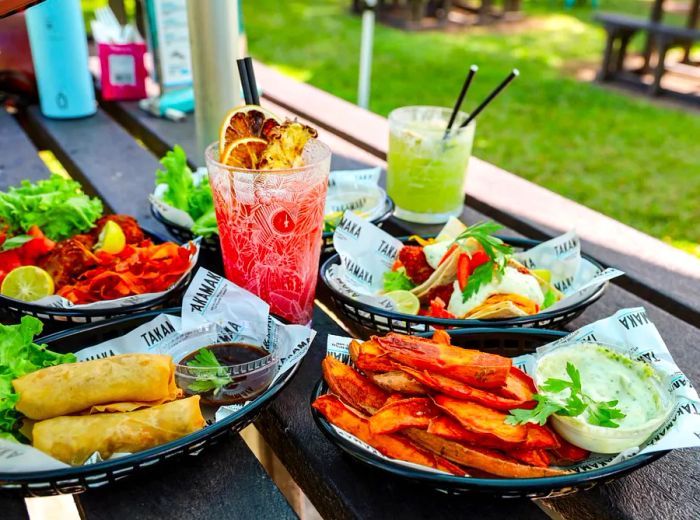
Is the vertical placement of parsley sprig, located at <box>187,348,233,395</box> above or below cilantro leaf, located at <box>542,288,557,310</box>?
above

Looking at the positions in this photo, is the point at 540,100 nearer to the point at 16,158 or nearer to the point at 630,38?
the point at 630,38

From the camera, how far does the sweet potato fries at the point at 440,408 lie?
874 millimetres

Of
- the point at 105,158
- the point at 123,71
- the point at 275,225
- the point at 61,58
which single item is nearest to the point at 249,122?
the point at 275,225

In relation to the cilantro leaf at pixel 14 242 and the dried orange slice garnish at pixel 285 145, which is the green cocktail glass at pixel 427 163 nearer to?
the dried orange slice garnish at pixel 285 145

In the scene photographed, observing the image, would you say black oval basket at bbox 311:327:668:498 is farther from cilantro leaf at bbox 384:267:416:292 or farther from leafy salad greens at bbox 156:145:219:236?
leafy salad greens at bbox 156:145:219:236

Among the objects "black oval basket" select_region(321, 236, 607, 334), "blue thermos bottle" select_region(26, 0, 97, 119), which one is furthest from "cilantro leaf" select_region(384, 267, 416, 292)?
"blue thermos bottle" select_region(26, 0, 97, 119)

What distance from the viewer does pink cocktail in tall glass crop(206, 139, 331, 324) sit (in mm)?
1135

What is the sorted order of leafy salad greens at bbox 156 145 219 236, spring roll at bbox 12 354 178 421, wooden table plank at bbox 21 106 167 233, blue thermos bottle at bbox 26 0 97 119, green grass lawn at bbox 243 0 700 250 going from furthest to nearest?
1. green grass lawn at bbox 243 0 700 250
2. blue thermos bottle at bbox 26 0 97 119
3. wooden table plank at bbox 21 106 167 233
4. leafy salad greens at bbox 156 145 219 236
5. spring roll at bbox 12 354 178 421

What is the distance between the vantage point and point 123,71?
9.68ft

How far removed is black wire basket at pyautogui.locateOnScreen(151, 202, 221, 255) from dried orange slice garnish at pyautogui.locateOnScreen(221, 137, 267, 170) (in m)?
0.36

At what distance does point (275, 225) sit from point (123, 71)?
2.12 meters

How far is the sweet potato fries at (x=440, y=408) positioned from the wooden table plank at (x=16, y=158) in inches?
63.2

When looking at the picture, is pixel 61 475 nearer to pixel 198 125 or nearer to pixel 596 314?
pixel 596 314

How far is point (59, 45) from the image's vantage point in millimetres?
2504
